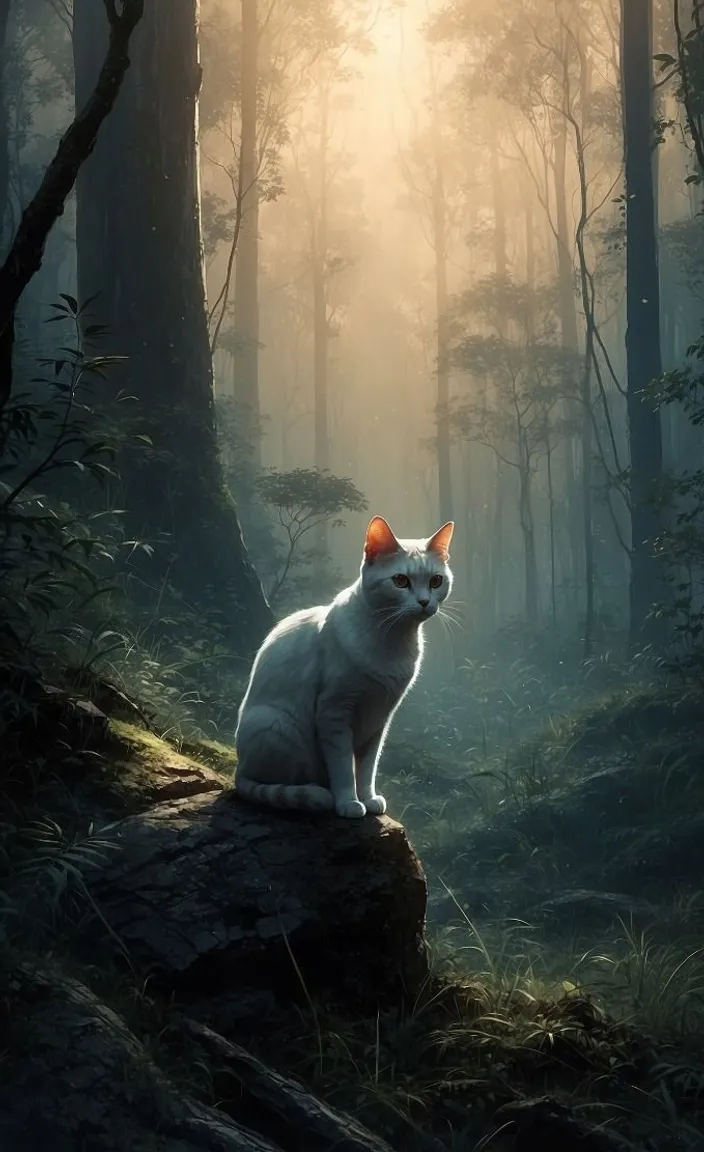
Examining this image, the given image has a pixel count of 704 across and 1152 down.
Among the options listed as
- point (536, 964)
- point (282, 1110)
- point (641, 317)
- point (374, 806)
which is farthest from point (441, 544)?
point (641, 317)

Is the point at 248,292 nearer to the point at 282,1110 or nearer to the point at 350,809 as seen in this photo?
the point at 350,809

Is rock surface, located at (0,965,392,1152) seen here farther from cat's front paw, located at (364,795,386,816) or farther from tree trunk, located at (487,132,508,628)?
tree trunk, located at (487,132,508,628)

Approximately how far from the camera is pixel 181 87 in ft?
27.2

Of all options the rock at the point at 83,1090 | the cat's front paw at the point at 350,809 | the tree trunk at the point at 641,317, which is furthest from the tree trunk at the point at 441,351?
the rock at the point at 83,1090

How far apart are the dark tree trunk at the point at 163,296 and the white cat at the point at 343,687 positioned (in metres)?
4.17

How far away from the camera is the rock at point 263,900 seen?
3287mm

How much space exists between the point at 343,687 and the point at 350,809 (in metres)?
0.48

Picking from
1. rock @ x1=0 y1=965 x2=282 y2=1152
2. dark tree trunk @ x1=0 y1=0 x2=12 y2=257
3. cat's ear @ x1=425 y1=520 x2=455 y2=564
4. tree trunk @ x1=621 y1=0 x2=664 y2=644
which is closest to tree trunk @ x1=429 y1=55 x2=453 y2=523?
tree trunk @ x1=621 y1=0 x2=664 y2=644

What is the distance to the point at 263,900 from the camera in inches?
137

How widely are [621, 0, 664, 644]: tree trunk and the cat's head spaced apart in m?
10.3

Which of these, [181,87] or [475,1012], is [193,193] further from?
[475,1012]

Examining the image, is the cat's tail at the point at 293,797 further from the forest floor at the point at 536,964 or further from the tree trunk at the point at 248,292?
the tree trunk at the point at 248,292

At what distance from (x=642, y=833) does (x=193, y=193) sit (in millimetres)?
6608

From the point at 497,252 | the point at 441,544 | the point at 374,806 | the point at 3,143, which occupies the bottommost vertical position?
the point at 374,806
